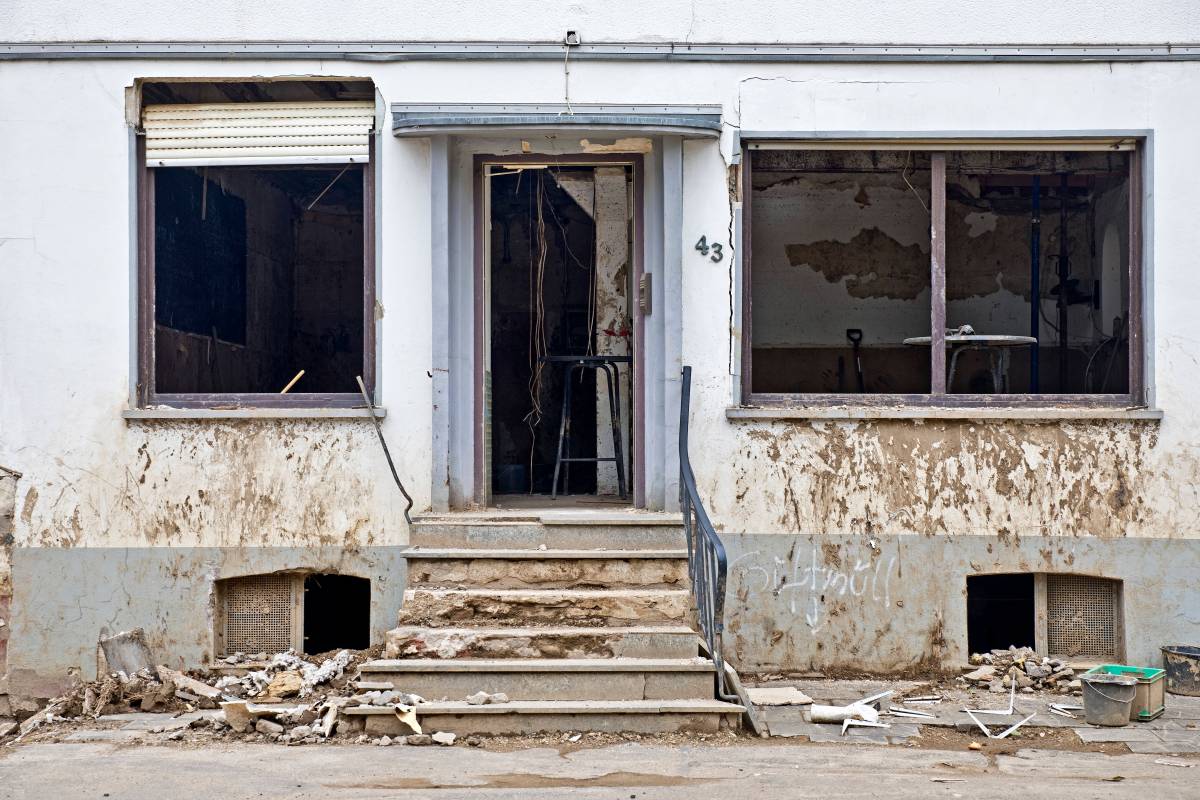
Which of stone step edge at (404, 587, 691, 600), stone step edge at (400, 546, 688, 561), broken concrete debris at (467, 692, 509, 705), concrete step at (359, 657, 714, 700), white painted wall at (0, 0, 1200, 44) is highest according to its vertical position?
white painted wall at (0, 0, 1200, 44)

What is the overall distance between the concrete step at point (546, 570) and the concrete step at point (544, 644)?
368mm

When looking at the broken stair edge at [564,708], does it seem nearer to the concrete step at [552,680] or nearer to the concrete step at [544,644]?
the concrete step at [552,680]

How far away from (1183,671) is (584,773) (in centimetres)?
381

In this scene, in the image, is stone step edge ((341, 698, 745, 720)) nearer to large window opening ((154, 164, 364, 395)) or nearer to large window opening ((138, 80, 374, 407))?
large window opening ((138, 80, 374, 407))

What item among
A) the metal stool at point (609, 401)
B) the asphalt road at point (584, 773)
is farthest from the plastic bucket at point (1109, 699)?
the metal stool at point (609, 401)

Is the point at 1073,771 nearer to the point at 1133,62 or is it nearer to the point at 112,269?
the point at 1133,62

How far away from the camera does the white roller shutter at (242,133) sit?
274 inches

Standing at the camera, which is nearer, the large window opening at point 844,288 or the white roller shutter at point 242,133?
the white roller shutter at point 242,133

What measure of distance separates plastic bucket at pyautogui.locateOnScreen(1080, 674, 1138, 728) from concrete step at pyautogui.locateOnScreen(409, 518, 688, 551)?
7.32ft

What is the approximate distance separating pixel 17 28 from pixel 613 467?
5004 millimetres

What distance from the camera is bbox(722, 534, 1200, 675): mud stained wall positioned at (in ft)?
22.5

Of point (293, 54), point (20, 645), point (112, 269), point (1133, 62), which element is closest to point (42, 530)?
point (20, 645)

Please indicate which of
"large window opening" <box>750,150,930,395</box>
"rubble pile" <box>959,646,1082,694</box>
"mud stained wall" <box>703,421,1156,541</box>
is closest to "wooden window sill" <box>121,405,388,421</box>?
"mud stained wall" <box>703,421,1156,541</box>

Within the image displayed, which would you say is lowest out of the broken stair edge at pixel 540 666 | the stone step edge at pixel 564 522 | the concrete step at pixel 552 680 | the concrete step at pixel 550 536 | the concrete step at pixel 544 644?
the concrete step at pixel 552 680
